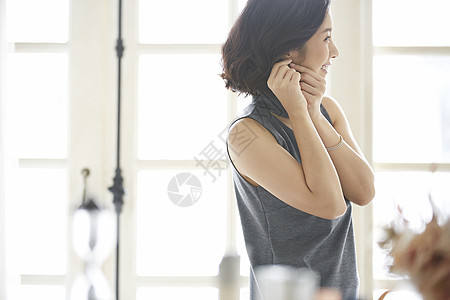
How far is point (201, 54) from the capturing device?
143 centimetres

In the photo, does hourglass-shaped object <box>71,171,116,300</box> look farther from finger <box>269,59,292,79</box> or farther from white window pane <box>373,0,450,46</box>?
white window pane <box>373,0,450,46</box>

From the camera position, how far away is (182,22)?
144cm

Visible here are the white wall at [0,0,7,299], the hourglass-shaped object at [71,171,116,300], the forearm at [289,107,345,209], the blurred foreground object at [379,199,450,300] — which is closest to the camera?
the blurred foreground object at [379,199,450,300]

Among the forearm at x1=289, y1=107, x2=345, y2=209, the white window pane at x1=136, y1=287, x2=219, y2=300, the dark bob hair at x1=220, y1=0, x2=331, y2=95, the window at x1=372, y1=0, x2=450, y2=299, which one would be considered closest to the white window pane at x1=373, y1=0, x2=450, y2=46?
the window at x1=372, y1=0, x2=450, y2=299

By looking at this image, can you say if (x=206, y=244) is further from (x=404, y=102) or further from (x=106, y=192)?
(x=404, y=102)

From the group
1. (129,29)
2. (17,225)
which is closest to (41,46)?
(129,29)

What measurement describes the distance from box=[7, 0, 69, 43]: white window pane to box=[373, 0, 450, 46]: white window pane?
3.14ft

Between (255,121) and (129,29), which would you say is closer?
(255,121)

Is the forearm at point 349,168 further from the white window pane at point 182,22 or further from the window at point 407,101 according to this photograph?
the white window pane at point 182,22

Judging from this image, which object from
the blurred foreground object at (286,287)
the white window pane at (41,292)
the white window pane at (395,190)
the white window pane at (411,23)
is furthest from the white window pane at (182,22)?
the blurred foreground object at (286,287)

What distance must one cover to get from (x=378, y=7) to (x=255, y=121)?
2.29 feet

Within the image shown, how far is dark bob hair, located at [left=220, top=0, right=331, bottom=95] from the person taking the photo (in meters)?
0.94

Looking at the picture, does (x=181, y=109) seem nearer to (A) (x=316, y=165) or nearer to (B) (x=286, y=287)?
(A) (x=316, y=165)

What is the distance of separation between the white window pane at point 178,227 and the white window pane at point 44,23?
1.67 feet
